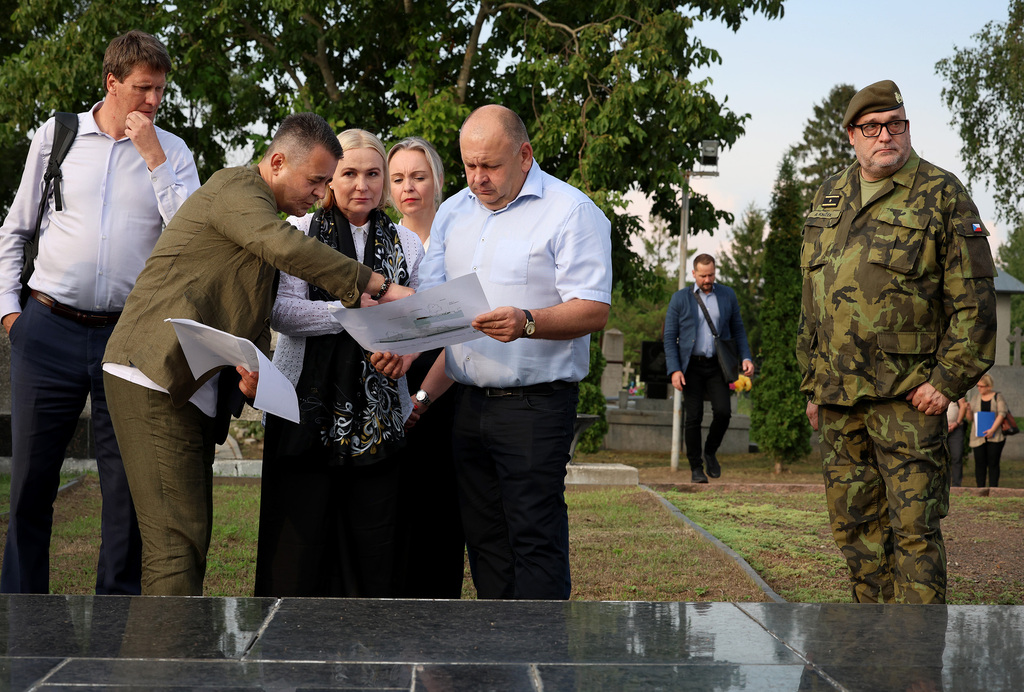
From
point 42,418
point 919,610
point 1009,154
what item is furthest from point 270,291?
point 1009,154

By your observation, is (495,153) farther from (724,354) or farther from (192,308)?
(724,354)

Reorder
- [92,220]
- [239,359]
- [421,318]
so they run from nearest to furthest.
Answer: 1. [239,359]
2. [421,318]
3. [92,220]

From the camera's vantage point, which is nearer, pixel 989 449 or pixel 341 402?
pixel 341 402

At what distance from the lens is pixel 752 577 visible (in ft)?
20.3

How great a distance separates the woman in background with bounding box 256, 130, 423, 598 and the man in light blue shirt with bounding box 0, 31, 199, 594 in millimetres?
571

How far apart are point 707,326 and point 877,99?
7220 millimetres

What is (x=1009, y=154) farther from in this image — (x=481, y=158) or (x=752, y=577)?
(x=481, y=158)

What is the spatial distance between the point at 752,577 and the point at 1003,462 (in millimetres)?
13306

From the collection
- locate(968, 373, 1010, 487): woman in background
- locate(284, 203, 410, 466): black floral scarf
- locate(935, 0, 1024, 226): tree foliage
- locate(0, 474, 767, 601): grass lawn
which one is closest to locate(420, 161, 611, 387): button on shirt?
locate(284, 203, 410, 466): black floral scarf

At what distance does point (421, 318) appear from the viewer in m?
3.37

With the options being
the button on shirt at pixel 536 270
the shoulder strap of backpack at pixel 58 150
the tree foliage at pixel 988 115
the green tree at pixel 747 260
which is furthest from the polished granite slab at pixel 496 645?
the green tree at pixel 747 260

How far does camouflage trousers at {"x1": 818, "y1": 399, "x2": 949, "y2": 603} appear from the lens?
12.8ft

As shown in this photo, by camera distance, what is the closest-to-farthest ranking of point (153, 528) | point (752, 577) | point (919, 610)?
point (919, 610) → point (153, 528) → point (752, 577)

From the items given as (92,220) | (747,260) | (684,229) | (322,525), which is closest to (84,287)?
(92,220)
